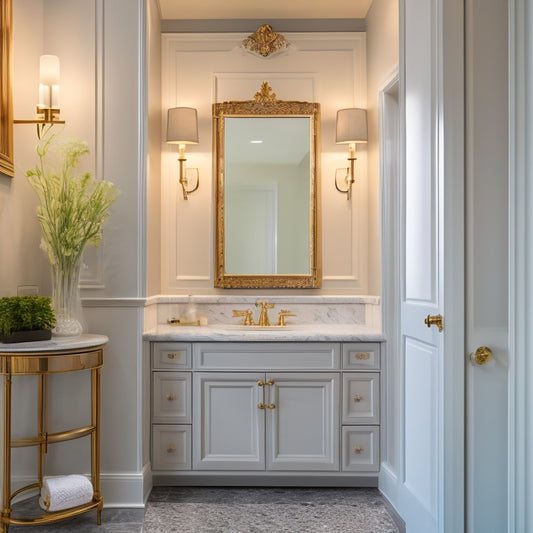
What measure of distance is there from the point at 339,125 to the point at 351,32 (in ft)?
2.08

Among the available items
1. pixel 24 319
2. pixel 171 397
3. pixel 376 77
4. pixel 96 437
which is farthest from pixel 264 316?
pixel 376 77

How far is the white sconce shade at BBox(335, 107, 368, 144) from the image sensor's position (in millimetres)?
3551

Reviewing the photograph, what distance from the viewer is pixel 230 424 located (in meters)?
3.20

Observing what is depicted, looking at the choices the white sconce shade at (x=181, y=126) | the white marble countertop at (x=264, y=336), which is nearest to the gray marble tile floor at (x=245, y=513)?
the white marble countertop at (x=264, y=336)

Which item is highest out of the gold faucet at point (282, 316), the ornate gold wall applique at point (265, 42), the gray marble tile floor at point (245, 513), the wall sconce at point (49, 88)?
the ornate gold wall applique at point (265, 42)

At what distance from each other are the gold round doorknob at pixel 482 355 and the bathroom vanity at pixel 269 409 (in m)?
1.22

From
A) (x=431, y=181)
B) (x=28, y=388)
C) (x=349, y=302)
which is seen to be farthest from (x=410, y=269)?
(x=28, y=388)

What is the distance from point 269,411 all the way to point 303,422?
193 mm

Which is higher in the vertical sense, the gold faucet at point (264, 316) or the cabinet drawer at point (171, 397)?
the gold faucet at point (264, 316)

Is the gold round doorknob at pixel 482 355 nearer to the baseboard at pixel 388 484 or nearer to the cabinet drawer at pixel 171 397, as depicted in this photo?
the baseboard at pixel 388 484

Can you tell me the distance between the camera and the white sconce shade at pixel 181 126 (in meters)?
3.56

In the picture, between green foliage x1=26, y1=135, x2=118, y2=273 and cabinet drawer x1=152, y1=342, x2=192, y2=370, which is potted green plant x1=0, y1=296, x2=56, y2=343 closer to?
green foliage x1=26, y1=135, x2=118, y2=273

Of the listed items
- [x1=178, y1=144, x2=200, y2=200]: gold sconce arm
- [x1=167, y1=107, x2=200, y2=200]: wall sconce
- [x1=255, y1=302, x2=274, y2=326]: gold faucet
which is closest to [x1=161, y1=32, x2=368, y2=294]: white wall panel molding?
[x1=178, y1=144, x2=200, y2=200]: gold sconce arm

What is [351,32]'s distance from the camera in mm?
3738
